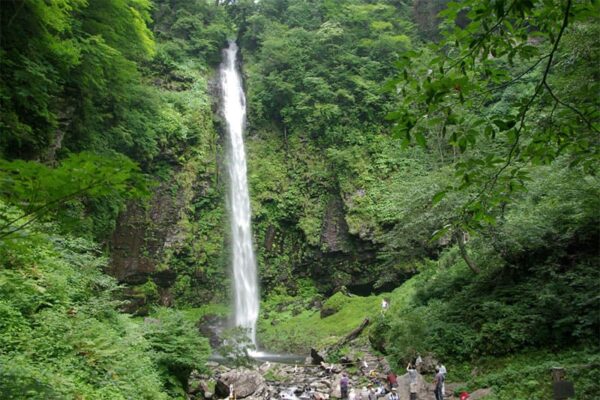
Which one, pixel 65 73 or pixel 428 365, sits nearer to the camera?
pixel 428 365

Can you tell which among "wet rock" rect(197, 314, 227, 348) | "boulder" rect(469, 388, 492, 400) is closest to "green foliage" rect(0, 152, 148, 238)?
"boulder" rect(469, 388, 492, 400)

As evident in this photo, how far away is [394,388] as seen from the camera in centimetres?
995

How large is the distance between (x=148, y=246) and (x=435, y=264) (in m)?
13.7

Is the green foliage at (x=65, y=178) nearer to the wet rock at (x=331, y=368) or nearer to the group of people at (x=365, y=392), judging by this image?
the group of people at (x=365, y=392)

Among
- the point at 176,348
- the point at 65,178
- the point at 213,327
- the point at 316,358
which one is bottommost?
the point at 316,358

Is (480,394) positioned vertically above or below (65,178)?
below

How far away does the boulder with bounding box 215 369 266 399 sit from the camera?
11.4 metres

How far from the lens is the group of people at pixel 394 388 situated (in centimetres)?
869

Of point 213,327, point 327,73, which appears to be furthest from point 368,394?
point 327,73

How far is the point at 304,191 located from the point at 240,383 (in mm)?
14771

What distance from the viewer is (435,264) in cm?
1667

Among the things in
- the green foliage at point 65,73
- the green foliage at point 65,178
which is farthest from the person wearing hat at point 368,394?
the green foliage at point 65,73

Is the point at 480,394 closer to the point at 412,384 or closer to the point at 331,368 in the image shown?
the point at 412,384

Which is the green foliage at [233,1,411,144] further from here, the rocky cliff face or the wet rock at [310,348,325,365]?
the wet rock at [310,348,325,365]
